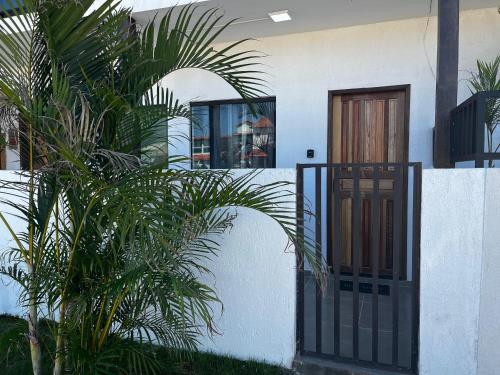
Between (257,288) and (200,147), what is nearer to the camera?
(257,288)

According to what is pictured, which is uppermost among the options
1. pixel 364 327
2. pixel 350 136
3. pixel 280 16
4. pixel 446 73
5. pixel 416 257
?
pixel 280 16

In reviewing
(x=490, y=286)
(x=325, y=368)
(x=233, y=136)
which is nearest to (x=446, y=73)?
(x=490, y=286)

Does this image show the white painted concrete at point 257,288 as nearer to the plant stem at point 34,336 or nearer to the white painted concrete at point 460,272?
the white painted concrete at point 460,272

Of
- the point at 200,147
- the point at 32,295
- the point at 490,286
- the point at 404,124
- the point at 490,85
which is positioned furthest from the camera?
the point at 200,147

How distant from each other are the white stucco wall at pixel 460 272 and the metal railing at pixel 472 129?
0.18 metres

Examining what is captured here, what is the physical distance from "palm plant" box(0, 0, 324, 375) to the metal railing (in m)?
1.43

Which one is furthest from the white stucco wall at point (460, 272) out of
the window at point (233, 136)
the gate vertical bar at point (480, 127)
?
the window at point (233, 136)

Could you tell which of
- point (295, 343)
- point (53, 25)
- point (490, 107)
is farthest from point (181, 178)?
point (490, 107)

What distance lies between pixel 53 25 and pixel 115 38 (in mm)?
319

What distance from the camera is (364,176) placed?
4.36 m

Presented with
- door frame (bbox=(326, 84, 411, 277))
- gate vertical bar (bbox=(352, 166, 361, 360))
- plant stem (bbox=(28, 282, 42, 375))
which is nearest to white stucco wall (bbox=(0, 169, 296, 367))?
gate vertical bar (bbox=(352, 166, 361, 360))

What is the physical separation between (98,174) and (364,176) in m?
3.21

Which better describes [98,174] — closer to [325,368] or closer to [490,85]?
[325,368]

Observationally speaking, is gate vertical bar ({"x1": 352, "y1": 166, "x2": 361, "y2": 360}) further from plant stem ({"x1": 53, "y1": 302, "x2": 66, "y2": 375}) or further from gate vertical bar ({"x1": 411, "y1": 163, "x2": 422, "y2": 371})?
plant stem ({"x1": 53, "y1": 302, "x2": 66, "y2": 375})
